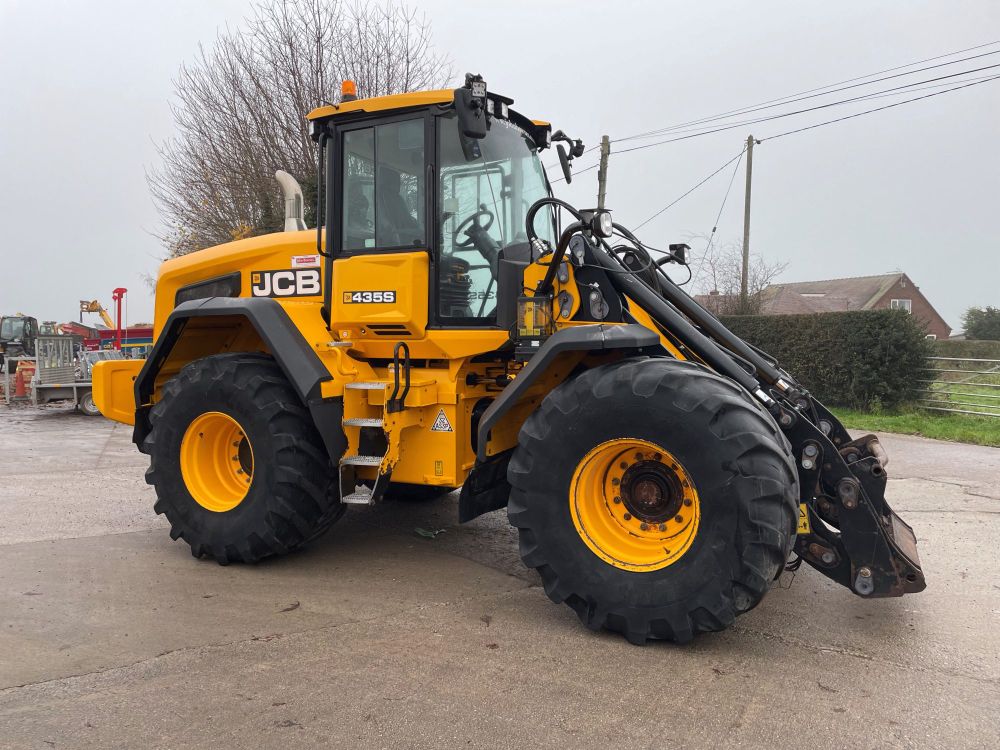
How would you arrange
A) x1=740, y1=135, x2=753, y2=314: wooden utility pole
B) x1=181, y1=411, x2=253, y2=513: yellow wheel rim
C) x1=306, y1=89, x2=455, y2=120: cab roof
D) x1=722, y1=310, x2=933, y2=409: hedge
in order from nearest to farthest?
x1=306, y1=89, x2=455, y2=120: cab roof < x1=181, y1=411, x2=253, y2=513: yellow wheel rim < x1=722, y1=310, x2=933, y2=409: hedge < x1=740, y1=135, x2=753, y2=314: wooden utility pole

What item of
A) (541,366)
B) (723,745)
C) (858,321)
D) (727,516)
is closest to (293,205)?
(541,366)

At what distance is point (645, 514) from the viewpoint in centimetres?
381

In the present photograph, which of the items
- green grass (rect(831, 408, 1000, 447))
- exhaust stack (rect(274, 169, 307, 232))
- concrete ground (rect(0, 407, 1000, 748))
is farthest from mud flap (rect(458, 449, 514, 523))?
green grass (rect(831, 408, 1000, 447))

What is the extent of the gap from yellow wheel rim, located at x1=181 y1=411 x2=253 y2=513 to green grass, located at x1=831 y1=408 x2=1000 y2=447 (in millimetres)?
10321

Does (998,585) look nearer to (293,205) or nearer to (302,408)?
(302,408)

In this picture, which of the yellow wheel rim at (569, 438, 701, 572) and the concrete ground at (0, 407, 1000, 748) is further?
the yellow wheel rim at (569, 438, 701, 572)

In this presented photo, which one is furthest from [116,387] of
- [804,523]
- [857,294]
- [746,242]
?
[857,294]

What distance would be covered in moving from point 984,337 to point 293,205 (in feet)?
126

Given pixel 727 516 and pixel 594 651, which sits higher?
pixel 727 516

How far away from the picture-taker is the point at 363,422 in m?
4.65

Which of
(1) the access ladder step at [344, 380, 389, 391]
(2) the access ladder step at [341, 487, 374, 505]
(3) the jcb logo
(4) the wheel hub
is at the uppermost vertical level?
(3) the jcb logo

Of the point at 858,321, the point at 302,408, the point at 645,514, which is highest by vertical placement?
the point at 858,321

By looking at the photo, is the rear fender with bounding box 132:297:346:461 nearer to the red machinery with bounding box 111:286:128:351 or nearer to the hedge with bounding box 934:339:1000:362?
the red machinery with bounding box 111:286:128:351

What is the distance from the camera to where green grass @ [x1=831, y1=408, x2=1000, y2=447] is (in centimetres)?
1156
